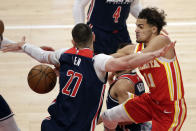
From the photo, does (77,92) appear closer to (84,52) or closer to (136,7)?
(84,52)

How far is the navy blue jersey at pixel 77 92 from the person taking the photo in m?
3.43

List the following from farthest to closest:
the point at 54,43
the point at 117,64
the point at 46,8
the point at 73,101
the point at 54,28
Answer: the point at 46,8
the point at 54,28
the point at 54,43
the point at 73,101
the point at 117,64

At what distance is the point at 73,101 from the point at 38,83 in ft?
1.88

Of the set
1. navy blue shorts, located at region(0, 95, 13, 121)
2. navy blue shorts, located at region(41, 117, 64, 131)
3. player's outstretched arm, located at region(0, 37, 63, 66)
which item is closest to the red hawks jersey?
player's outstretched arm, located at region(0, 37, 63, 66)

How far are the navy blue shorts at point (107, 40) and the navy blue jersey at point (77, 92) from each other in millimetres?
1604

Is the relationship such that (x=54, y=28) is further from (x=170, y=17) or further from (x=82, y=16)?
(x=82, y=16)

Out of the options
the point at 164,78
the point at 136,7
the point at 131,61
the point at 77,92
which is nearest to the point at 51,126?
the point at 77,92

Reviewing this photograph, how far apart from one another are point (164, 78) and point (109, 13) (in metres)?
1.55

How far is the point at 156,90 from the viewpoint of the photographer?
12.4 ft

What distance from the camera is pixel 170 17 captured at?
335 inches

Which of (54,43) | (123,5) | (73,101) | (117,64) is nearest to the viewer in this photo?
(117,64)

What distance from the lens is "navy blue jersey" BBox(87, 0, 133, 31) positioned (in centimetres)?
488

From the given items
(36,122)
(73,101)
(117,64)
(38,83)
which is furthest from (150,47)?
(36,122)

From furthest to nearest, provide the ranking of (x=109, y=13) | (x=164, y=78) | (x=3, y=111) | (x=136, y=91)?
1. (x=109, y=13)
2. (x=136, y=91)
3. (x=3, y=111)
4. (x=164, y=78)
